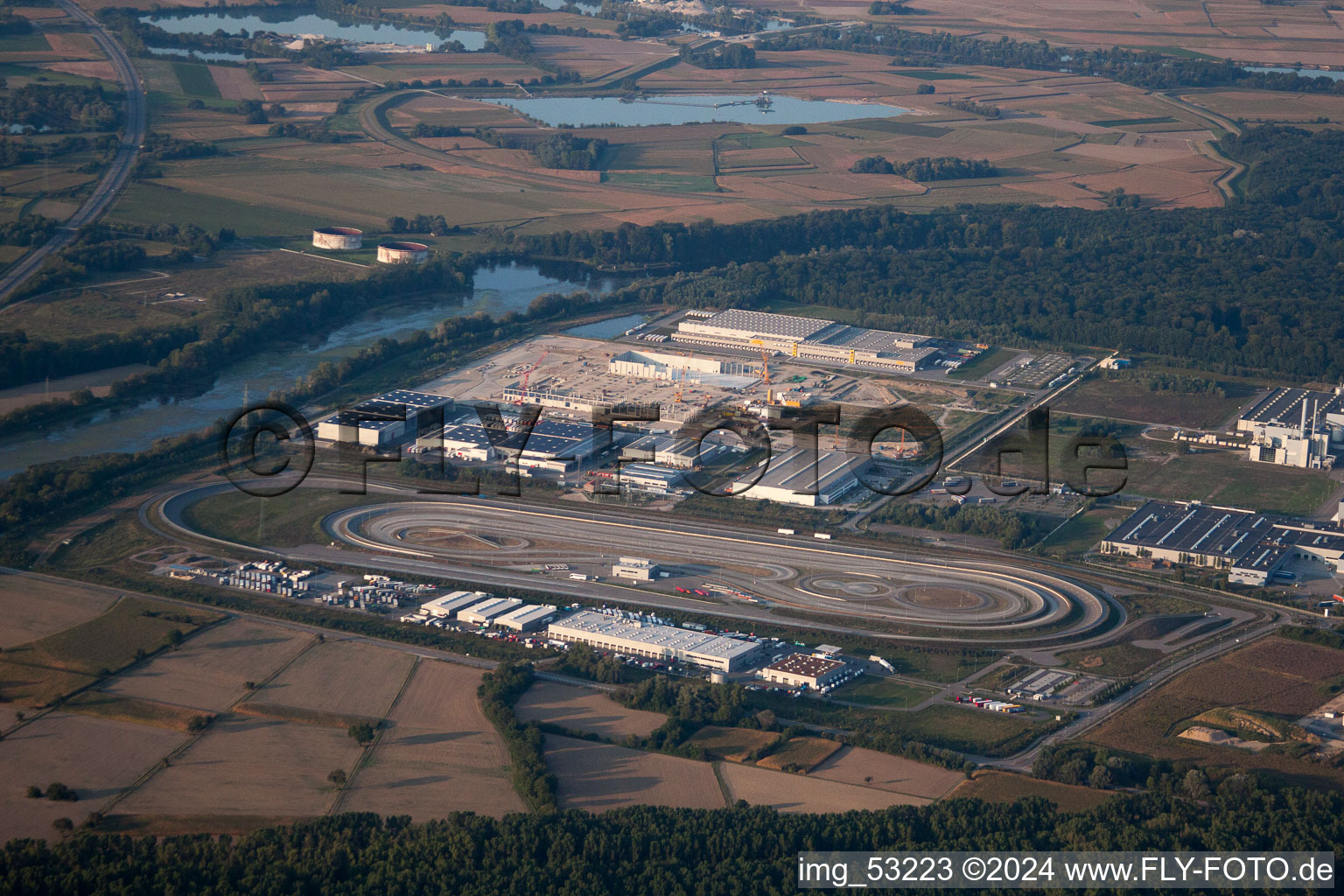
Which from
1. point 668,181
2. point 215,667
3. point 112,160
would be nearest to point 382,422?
point 215,667

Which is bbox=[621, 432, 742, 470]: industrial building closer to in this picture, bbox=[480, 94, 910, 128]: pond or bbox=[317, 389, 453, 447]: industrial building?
bbox=[317, 389, 453, 447]: industrial building

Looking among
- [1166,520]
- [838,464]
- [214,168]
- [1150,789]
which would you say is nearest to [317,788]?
[1150,789]

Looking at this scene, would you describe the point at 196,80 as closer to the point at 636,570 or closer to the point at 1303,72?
the point at 636,570

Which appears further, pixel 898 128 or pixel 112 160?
pixel 898 128

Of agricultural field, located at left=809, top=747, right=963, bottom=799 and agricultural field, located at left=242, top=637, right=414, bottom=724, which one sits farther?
agricultural field, located at left=242, top=637, right=414, bottom=724

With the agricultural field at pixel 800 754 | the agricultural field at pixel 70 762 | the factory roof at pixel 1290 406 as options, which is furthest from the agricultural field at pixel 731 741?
the factory roof at pixel 1290 406

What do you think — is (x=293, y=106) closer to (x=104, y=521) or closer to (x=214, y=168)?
(x=214, y=168)

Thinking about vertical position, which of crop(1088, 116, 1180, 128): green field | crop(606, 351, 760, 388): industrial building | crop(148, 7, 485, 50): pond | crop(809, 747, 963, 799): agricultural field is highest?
crop(148, 7, 485, 50): pond

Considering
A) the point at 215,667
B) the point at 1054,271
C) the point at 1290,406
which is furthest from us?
the point at 1054,271

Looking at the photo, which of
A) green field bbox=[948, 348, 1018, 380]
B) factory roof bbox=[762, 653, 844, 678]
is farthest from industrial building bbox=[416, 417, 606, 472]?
green field bbox=[948, 348, 1018, 380]
